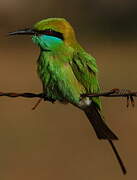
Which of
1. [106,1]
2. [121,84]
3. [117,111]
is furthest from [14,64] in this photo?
[106,1]

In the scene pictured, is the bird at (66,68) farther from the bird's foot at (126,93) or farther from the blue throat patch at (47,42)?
the bird's foot at (126,93)

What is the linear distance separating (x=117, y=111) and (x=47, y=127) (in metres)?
0.74

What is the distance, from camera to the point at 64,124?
291 inches

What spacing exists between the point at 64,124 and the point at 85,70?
11.1 ft

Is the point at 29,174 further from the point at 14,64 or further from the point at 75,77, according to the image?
the point at 14,64

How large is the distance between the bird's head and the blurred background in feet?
7.51

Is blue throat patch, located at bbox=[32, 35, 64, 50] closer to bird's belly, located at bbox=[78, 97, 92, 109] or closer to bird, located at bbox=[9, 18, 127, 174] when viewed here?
bird, located at bbox=[9, 18, 127, 174]

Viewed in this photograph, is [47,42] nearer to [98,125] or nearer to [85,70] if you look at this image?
[85,70]

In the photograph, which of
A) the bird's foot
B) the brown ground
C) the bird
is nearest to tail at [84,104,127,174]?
the bird

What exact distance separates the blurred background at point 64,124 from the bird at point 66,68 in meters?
2.18

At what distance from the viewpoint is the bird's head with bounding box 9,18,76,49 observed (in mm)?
3969

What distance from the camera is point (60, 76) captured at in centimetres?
402

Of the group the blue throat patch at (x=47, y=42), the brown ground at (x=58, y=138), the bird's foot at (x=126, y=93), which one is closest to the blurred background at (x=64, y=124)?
the brown ground at (x=58, y=138)

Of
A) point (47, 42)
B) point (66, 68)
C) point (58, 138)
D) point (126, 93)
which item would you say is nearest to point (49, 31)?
point (47, 42)
